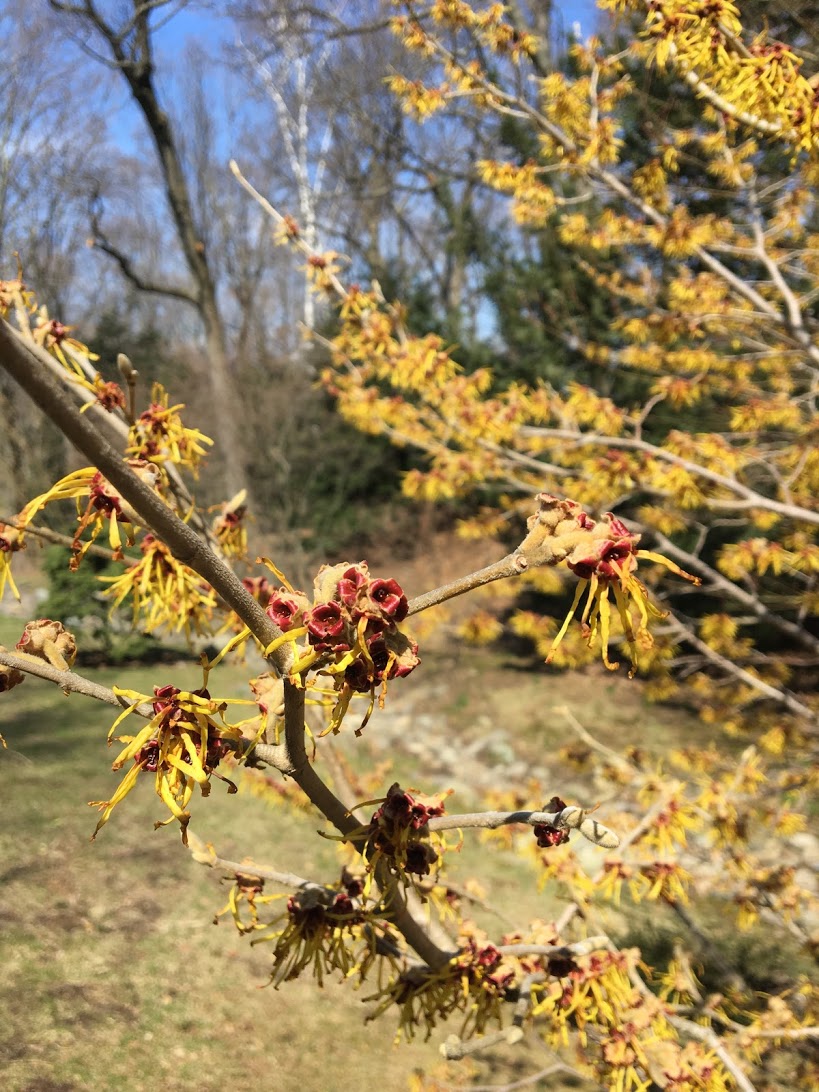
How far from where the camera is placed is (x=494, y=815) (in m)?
0.86

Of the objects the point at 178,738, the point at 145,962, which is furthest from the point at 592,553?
the point at 145,962

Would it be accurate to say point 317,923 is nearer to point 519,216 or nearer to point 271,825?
point 519,216

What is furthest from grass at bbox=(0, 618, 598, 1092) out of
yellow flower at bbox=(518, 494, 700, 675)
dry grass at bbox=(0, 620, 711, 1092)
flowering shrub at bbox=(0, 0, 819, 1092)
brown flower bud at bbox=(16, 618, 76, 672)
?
yellow flower at bbox=(518, 494, 700, 675)

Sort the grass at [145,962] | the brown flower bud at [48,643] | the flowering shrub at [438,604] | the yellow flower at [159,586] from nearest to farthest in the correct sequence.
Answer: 1. the flowering shrub at [438,604]
2. the brown flower bud at [48,643]
3. the yellow flower at [159,586]
4. the grass at [145,962]

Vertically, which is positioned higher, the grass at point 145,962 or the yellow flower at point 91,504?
the yellow flower at point 91,504

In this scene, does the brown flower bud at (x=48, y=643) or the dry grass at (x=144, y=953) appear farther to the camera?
the dry grass at (x=144, y=953)

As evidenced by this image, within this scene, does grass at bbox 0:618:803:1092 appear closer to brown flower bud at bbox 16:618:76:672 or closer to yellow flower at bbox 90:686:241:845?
brown flower bud at bbox 16:618:76:672

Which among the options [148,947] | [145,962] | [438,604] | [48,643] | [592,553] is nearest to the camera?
[592,553]

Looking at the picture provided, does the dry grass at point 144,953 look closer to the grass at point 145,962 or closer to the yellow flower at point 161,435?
the grass at point 145,962

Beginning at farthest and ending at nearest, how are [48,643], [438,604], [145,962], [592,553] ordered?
[145,962]
[438,604]
[48,643]
[592,553]

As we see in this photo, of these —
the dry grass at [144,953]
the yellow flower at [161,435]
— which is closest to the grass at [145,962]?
the dry grass at [144,953]

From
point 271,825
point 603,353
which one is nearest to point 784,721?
point 603,353

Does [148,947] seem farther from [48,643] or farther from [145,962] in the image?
[48,643]

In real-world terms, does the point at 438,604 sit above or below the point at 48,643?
below
